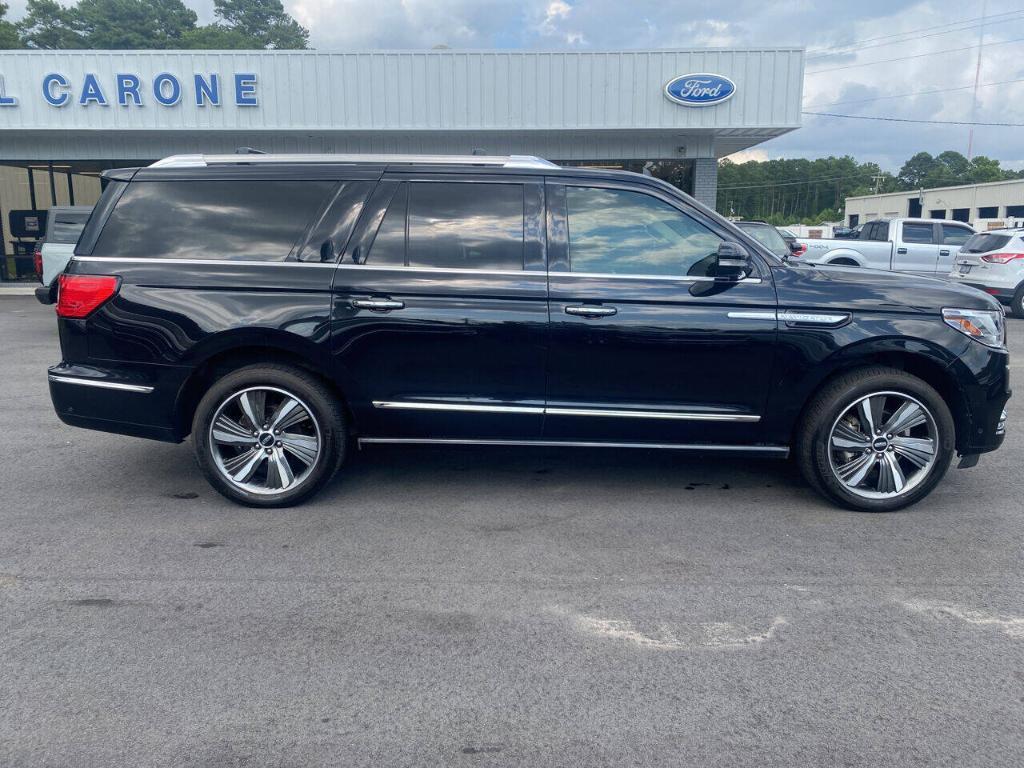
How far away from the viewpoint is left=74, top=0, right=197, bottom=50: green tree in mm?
69375

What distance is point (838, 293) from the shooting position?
15.6 feet

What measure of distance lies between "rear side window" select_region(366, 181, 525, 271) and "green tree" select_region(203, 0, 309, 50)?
8675cm

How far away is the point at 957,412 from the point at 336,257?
379cm

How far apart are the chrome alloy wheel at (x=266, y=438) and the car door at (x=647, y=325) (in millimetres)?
1464

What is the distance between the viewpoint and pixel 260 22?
8538cm

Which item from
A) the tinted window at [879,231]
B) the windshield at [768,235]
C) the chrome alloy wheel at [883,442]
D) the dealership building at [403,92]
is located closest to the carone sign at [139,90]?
the dealership building at [403,92]

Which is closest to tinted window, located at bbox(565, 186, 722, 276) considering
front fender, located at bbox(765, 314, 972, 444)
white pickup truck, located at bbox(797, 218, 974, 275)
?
front fender, located at bbox(765, 314, 972, 444)

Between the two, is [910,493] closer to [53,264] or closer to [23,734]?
[23,734]

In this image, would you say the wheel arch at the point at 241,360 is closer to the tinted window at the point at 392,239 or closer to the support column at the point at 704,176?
the tinted window at the point at 392,239

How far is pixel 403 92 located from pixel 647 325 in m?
15.7

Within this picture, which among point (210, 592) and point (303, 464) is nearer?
point (210, 592)

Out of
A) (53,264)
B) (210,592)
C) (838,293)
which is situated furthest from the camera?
(53,264)

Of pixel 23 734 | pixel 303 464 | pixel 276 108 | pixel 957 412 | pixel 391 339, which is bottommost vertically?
pixel 23 734

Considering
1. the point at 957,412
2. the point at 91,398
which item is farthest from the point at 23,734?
the point at 957,412
